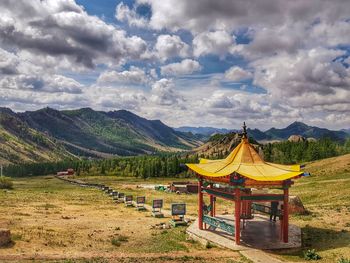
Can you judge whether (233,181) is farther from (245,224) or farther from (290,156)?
(290,156)

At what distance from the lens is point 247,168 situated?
32.6 m

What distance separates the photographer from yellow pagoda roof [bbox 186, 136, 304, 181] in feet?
101

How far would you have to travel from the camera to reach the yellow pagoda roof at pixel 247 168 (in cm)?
3089

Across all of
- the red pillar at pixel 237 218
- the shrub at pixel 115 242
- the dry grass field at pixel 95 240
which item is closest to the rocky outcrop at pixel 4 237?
the dry grass field at pixel 95 240

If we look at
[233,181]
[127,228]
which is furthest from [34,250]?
[233,181]

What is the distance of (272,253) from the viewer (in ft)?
95.1

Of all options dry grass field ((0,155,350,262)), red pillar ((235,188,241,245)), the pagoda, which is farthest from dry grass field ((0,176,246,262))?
the pagoda

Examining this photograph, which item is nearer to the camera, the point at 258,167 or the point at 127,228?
the point at 258,167

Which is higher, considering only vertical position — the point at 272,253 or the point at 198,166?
the point at 198,166

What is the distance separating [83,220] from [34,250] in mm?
14657

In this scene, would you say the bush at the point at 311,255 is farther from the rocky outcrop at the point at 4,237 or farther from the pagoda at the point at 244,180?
the rocky outcrop at the point at 4,237

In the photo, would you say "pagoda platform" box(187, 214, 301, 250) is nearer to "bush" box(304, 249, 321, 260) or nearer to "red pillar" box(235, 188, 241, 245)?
"red pillar" box(235, 188, 241, 245)

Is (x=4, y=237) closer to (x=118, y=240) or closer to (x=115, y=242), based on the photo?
(x=115, y=242)

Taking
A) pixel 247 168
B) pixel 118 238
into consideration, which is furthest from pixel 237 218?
pixel 118 238
